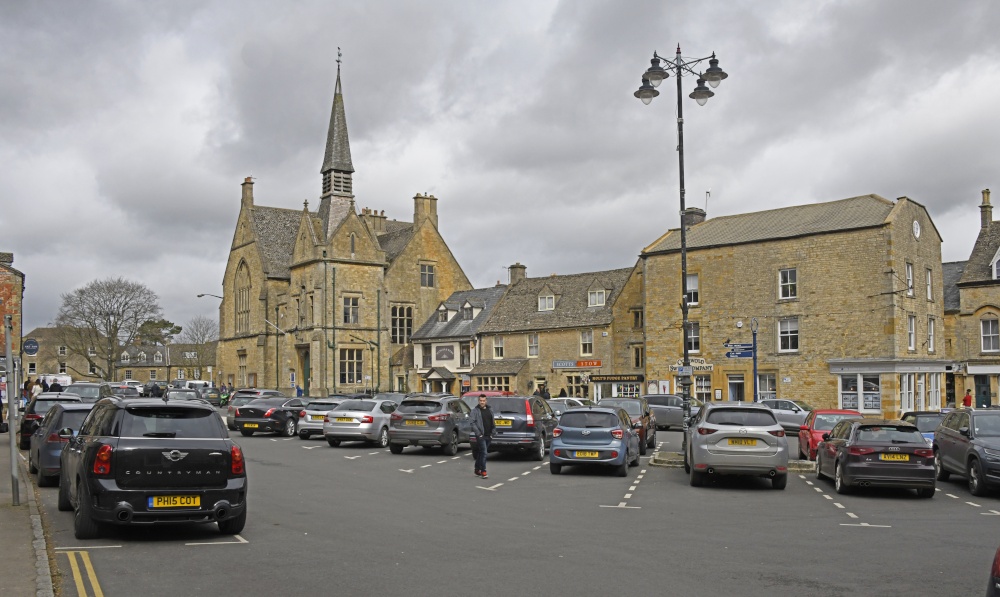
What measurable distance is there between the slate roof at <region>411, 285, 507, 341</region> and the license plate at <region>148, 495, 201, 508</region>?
162 ft

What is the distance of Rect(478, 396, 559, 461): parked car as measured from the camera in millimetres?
23047

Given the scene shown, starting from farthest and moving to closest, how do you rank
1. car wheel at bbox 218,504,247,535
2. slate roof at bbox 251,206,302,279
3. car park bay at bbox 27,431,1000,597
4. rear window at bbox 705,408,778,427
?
slate roof at bbox 251,206,302,279 < rear window at bbox 705,408,778,427 < car wheel at bbox 218,504,247,535 < car park bay at bbox 27,431,1000,597

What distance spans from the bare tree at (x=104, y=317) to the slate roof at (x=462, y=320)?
1215 inches

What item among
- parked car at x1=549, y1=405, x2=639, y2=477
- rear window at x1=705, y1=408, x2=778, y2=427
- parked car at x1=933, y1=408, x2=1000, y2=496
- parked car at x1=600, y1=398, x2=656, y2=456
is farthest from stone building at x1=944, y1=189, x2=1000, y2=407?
rear window at x1=705, y1=408, x2=778, y2=427

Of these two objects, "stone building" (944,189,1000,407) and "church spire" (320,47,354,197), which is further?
"church spire" (320,47,354,197)

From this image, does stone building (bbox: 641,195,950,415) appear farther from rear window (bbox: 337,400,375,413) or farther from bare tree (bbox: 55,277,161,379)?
bare tree (bbox: 55,277,161,379)

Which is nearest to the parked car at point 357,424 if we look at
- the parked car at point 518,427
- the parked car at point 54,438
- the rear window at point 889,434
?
the parked car at point 518,427

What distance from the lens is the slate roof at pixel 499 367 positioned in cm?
5575

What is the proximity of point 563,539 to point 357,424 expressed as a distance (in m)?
16.1

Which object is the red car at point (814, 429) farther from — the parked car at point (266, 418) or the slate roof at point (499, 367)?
the slate roof at point (499, 367)

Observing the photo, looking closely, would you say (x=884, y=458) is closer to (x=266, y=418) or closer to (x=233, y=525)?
(x=233, y=525)

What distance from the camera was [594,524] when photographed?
41.3 feet

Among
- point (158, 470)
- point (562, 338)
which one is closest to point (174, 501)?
point (158, 470)

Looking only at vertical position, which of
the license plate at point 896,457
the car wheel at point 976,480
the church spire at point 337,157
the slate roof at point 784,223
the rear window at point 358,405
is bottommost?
the car wheel at point 976,480
